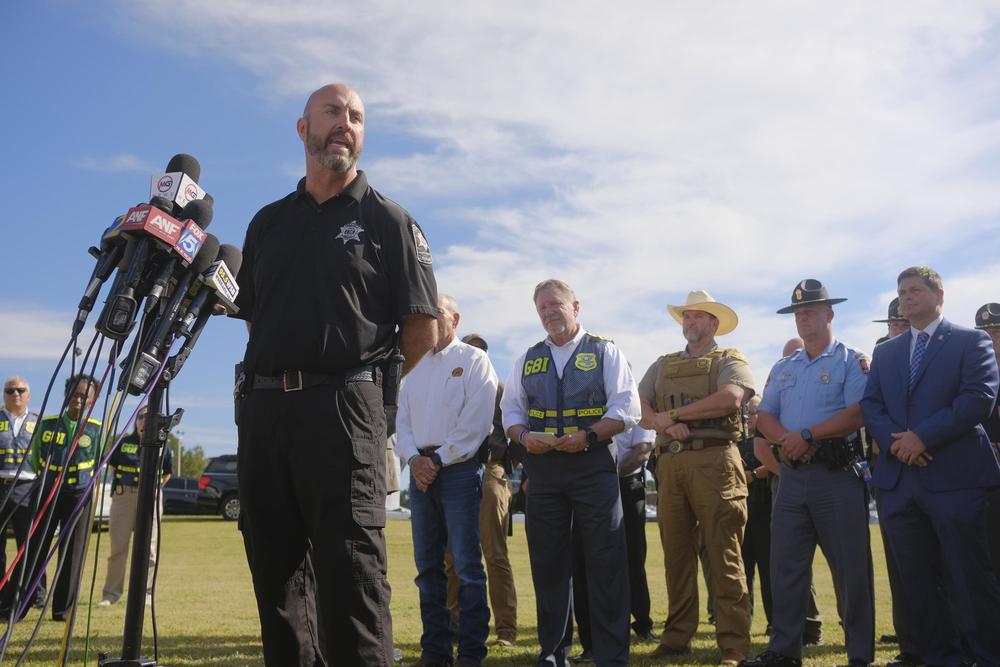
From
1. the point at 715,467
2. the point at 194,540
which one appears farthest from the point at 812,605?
the point at 194,540

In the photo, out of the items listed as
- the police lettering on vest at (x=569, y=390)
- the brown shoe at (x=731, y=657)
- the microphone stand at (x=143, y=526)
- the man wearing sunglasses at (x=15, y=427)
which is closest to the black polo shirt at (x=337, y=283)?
the microphone stand at (x=143, y=526)

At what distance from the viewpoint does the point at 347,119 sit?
339cm

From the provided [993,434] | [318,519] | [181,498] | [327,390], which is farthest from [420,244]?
[181,498]

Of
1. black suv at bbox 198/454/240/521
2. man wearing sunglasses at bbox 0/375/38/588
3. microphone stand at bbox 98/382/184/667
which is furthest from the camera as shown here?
black suv at bbox 198/454/240/521

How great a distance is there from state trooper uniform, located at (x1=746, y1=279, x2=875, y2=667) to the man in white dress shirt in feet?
5.76

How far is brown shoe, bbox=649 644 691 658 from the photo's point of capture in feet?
20.2

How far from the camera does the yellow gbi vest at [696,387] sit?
6227mm

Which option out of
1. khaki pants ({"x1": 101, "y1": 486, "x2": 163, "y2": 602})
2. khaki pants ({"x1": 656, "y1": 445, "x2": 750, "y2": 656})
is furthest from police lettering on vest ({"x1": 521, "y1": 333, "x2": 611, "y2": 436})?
khaki pants ({"x1": 101, "y1": 486, "x2": 163, "y2": 602})

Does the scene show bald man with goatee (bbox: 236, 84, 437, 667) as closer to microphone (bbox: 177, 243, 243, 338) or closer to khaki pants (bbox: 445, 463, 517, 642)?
microphone (bbox: 177, 243, 243, 338)

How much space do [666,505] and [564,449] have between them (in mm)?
1150

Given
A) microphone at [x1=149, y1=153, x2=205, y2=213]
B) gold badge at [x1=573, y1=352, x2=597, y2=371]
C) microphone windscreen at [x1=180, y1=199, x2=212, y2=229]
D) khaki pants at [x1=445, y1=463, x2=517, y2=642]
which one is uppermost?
microphone at [x1=149, y1=153, x2=205, y2=213]

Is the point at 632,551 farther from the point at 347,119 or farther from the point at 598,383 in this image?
the point at 347,119

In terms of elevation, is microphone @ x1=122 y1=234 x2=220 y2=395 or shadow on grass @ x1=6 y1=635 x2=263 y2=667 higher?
microphone @ x1=122 y1=234 x2=220 y2=395

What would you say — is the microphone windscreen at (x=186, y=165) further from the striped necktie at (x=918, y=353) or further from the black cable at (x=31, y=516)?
the striped necktie at (x=918, y=353)
